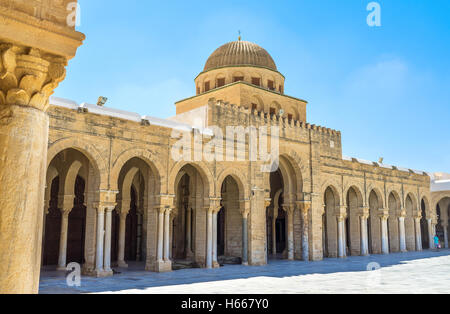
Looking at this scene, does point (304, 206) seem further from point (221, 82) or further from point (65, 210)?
point (65, 210)

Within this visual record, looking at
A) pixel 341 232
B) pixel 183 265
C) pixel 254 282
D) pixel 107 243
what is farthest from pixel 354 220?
pixel 107 243

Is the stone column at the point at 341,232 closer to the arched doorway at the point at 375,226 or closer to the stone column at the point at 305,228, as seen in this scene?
the stone column at the point at 305,228

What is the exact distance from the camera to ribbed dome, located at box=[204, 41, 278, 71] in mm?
23781

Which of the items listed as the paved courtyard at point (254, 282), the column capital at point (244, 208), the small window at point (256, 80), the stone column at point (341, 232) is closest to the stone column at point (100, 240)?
the paved courtyard at point (254, 282)

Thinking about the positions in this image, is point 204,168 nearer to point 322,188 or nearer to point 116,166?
point 116,166

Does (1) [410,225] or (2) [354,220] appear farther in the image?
(1) [410,225]

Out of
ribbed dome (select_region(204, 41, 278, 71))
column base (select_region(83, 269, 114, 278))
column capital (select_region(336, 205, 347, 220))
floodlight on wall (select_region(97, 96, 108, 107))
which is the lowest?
column base (select_region(83, 269, 114, 278))

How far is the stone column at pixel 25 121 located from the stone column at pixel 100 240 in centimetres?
1091

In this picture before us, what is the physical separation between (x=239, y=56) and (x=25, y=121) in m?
21.6

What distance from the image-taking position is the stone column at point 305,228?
20.3 meters

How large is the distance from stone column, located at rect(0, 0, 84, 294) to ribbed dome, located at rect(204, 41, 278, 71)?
20.9m

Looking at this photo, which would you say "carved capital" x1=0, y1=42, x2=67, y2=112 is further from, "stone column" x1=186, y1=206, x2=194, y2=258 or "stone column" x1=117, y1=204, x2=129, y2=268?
"stone column" x1=186, y1=206, x2=194, y2=258

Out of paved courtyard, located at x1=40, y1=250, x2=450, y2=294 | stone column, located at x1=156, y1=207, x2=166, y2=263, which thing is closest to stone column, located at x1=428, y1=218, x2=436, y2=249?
paved courtyard, located at x1=40, y1=250, x2=450, y2=294

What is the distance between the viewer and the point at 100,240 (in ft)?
44.8
